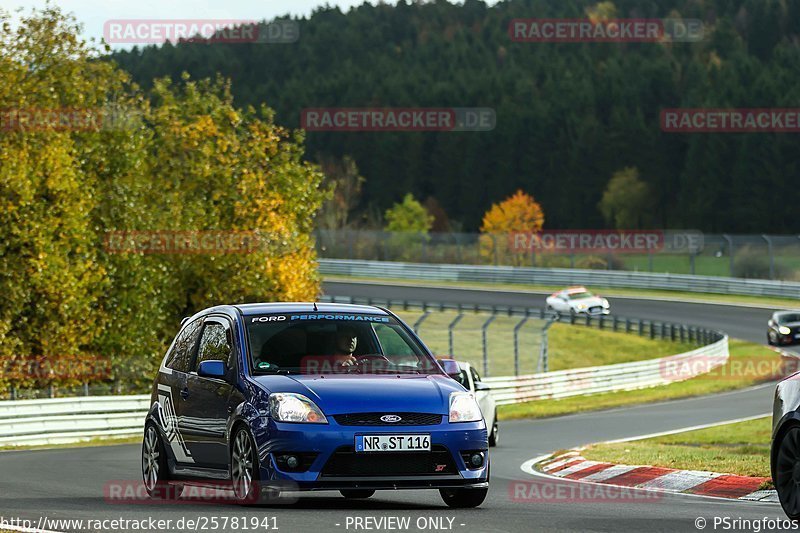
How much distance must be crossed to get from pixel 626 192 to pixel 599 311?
67538 millimetres

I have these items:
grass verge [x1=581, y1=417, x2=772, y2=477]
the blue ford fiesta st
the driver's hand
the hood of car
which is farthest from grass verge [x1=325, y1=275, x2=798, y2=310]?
the hood of car

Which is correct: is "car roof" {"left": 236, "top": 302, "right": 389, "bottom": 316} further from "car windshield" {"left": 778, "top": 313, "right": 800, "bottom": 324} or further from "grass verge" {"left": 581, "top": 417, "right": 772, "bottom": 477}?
"car windshield" {"left": 778, "top": 313, "right": 800, "bottom": 324}

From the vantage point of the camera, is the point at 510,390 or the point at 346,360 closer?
the point at 346,360

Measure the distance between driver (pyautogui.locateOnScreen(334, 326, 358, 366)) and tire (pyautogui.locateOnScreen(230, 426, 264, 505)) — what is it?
991 mm

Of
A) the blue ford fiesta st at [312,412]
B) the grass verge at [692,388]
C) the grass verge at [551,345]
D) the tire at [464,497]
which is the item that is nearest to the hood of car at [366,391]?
the blue ford fiesta st at [312,412]

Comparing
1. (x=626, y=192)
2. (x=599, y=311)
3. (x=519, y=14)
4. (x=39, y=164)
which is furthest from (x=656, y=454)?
(x=519, y=14)

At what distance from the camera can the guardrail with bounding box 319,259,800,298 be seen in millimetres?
67625

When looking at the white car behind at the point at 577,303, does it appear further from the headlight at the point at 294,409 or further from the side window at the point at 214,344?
the headlight at the point at 294,409

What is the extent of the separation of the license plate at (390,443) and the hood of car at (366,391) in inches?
7.0

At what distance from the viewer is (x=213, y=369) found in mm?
10531

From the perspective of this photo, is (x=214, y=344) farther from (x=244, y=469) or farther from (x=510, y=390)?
(x=510, y=390)

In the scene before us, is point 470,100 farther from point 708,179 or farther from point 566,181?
point 708,179

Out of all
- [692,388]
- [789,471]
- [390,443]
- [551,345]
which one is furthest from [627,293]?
[789,471]

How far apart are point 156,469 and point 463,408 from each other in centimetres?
291
